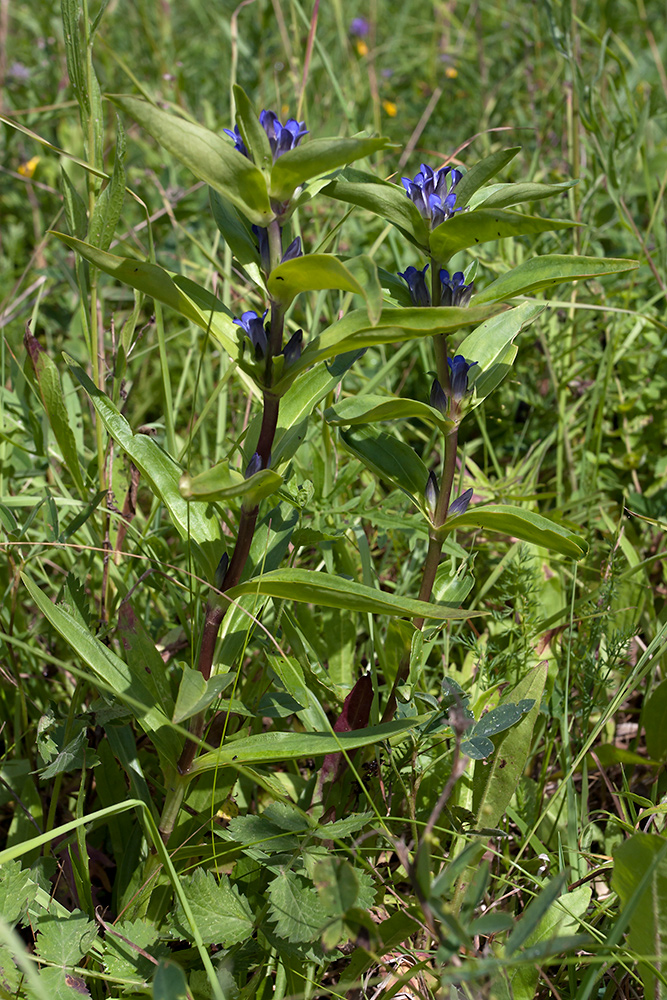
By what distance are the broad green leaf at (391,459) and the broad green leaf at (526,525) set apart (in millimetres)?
110

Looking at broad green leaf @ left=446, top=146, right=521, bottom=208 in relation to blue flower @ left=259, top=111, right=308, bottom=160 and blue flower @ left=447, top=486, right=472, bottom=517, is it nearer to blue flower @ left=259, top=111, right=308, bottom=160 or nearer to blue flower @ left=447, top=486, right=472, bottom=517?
blue flower @ left=259, top=111, right=308, bottom=160

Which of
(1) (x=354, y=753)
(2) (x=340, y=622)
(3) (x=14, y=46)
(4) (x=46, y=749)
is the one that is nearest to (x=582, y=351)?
(2) (x=340, y=622)

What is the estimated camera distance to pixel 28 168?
3.34 meters

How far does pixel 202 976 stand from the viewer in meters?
1.15

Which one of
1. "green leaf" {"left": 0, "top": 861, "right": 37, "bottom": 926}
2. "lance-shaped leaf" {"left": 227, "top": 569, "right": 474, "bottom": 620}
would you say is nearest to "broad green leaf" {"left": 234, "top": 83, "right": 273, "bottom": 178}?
"lance-shaped leaf" {"left": 227, "top": 569, "right": 474, "bottom": 620}

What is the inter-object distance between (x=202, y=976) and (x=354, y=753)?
17.8 inches

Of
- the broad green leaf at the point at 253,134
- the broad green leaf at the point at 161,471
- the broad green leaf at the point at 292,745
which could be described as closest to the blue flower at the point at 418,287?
the broad green leaf at the point at 253,134

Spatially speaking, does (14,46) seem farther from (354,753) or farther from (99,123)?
(354,753)

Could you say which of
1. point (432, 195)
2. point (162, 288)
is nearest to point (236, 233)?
point (162, 288)

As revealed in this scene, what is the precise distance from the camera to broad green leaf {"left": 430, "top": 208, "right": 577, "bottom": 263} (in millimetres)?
1046

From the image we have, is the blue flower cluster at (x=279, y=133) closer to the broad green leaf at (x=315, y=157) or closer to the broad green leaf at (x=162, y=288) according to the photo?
the broad green leaf at (x=315, y=157)

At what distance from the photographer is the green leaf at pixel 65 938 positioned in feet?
3.74

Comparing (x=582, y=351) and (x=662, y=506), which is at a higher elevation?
(x=582, y=351)

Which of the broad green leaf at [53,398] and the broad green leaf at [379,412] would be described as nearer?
the broad green leaf at [379,412]
